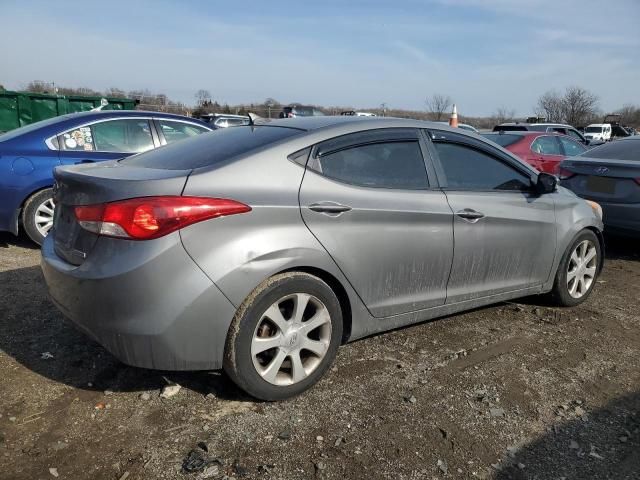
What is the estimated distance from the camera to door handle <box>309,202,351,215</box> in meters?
2.95

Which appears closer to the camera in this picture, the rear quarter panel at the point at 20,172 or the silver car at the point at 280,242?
the silver car at the point at 280,242

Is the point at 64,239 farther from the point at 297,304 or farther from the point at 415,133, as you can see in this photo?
the point at 415,133

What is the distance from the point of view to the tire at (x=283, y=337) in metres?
2.74

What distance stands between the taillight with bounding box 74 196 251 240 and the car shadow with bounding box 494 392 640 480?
6.01ft

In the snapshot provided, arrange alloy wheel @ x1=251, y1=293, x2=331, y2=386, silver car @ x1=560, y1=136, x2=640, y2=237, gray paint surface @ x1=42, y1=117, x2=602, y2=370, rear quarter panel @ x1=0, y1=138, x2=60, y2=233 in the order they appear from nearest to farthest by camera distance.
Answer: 1. gray paint surface @ x1=42, y1=117, x2=602, y2=370
2. alloy wheel @ x1=251, y1=293, x2=331, y2=386
3. rear quarter panel @ x1=0, y1=138, x2=60, y2=233
4. silver car @ x1=560, y1=136, x2=640, y2=237

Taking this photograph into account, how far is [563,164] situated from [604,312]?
2905 mm

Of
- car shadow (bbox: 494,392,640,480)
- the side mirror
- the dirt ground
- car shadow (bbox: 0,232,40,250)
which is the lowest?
car shadow (bbox: 0,232,40,250)

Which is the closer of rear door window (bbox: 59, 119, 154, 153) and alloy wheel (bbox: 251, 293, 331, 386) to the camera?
alloy wheel (bbox: 251, 293, 331, 386)

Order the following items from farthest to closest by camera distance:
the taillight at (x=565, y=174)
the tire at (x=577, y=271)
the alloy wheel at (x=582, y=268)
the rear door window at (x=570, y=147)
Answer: the rear door window at (x=570, y=147) → the taillight at (x=565, y=174) → the alloy wheel at (x=582, y=268) → the tire at (x=577, y=271)

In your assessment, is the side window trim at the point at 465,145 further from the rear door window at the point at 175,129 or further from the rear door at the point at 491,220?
the rear door window at the point at 175,129

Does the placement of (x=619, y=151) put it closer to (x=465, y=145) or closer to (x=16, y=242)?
(x=465, y=145)

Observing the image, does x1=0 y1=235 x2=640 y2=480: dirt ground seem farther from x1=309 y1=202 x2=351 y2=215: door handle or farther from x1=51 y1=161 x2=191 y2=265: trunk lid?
x1=309 y1=202 x2=351 y2=215: door handle

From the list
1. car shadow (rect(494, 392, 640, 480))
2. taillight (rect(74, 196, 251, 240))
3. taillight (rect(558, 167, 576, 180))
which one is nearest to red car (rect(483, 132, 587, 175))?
taillight (rect(558, 167, 576, 180))

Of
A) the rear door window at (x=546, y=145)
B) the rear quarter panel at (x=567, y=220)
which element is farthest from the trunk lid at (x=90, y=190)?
the rear door window at (x=546, y=145)
